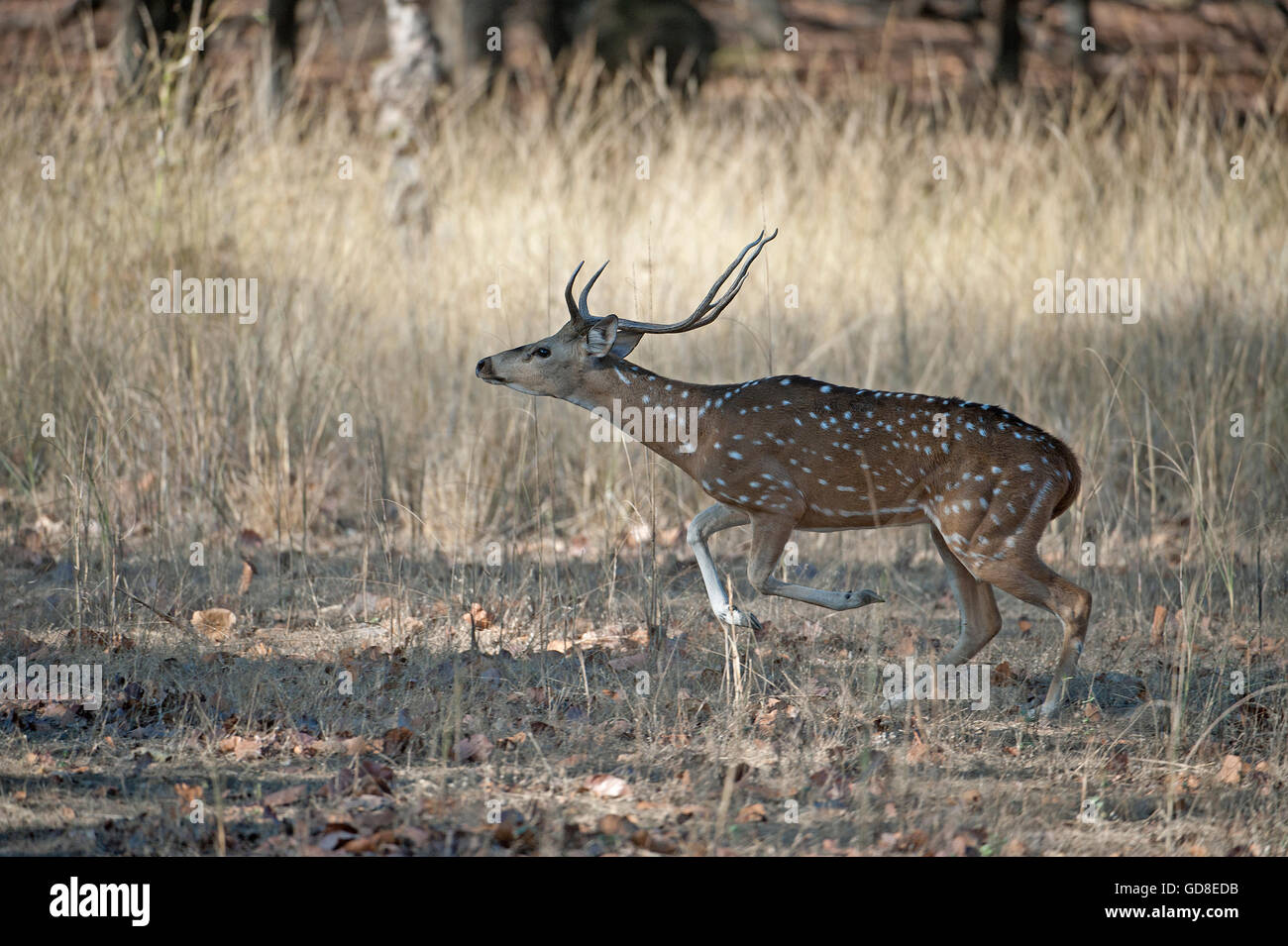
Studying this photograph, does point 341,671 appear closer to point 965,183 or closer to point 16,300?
point 16,300

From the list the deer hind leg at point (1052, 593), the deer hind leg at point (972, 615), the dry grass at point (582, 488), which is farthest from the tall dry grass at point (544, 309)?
the deer hind leg at point (972, 615)

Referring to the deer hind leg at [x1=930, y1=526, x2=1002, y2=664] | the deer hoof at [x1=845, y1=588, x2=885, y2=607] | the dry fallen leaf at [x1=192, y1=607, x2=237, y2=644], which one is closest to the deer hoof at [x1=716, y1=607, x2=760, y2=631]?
the deer hoof at [x1=845, y1=588, x2=885, y2=607]

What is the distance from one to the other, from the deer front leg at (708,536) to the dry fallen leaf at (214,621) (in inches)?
74.8

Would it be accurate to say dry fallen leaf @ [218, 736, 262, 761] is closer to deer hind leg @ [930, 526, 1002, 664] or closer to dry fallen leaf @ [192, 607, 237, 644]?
dry fallen leaf @ [192, 607, 237, 644]

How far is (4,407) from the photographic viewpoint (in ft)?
24.3

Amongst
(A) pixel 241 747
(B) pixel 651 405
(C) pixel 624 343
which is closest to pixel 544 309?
(C) pixel 624 343

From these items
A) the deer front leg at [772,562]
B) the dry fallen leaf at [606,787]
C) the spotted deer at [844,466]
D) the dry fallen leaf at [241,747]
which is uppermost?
the spotted deer at [844,466]

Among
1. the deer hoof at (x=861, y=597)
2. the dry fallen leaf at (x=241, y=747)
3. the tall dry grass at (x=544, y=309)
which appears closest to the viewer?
the dry fallen leaf at (x=241, y=747)

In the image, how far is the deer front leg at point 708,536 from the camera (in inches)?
222

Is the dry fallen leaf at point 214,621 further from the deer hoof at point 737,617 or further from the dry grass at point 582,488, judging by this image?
the deer hoof at point 737,617

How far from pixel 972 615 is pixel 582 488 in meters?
2.75

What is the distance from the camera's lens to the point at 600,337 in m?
5.86

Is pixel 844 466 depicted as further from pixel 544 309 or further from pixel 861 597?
pixel 544 309

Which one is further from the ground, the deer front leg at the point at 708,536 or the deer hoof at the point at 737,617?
the deer front leg at the point at 708,536
